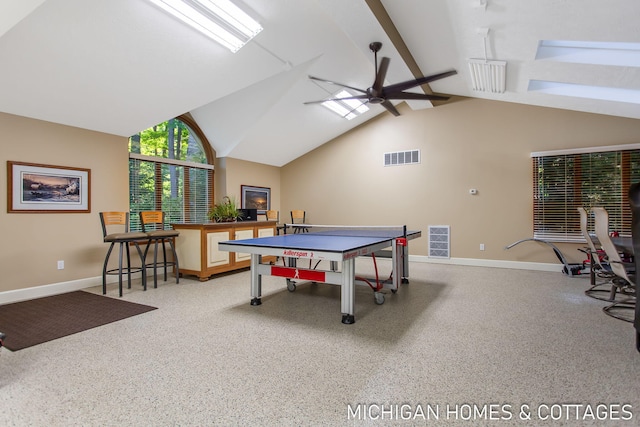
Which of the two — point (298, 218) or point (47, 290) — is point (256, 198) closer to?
point (298, 218)

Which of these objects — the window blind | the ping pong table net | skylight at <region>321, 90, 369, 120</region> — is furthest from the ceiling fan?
the window blind

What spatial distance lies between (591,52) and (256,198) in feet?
20.8

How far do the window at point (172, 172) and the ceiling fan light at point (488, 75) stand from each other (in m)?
5.28

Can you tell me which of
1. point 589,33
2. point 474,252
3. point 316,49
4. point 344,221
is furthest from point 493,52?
point 344,221

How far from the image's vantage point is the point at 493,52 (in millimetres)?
3793

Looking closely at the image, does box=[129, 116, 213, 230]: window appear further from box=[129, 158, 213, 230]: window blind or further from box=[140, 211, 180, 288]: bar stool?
box=[140, 211, 180, 288]: bar stool

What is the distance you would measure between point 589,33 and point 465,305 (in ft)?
10.1

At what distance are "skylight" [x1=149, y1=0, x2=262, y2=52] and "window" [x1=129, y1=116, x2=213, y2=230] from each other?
9.00ft

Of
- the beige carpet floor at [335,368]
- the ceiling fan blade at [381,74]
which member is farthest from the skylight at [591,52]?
the beige carpet floor at [335,368]

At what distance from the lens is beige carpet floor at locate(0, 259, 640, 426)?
5.09ft

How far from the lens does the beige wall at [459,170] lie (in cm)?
539

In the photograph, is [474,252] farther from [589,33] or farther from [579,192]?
[589,33]

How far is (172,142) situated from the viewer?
5.91 m

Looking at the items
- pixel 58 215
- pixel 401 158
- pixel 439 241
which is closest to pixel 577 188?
pixel 439 241
